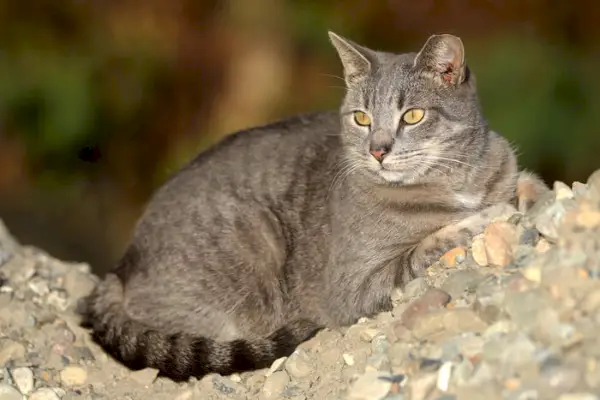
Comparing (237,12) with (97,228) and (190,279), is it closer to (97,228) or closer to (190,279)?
(97,228)

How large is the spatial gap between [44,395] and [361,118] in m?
1.56

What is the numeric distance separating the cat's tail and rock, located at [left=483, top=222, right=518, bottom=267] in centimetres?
87

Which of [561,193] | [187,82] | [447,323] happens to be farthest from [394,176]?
[187,82]

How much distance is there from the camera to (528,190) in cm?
312

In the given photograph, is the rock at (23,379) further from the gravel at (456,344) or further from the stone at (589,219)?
the stone at (589,219)

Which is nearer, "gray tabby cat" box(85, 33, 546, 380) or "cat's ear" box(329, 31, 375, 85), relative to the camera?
"gray tabby cat" box(85, 33, 546, 380)

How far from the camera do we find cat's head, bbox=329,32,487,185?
2.88m

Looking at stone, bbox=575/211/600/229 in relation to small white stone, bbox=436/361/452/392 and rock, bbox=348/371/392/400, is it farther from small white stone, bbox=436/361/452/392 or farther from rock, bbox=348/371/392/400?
rock, bbox=348/371/392/400

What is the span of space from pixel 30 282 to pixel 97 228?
1407mm

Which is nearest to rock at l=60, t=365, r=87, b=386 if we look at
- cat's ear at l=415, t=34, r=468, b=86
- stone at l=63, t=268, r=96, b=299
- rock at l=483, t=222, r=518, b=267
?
stone at l=63, t=268, r=96, b=299

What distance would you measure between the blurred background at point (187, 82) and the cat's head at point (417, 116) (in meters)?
1.94

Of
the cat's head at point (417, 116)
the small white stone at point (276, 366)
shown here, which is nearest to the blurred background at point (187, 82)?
the cat's head at point (417, 116)

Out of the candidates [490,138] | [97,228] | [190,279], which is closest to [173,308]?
[190,279]

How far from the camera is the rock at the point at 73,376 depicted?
10.3 ft
